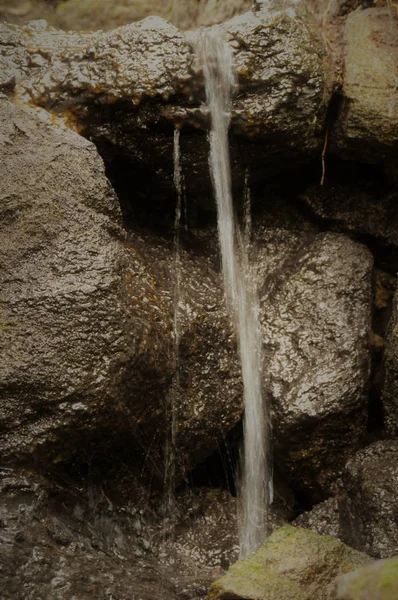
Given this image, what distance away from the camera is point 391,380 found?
381 cm

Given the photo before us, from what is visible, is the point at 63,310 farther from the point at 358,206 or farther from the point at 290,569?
the point at 358,206

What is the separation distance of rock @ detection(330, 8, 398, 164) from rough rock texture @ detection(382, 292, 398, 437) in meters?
1.19

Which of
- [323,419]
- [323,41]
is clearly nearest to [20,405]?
[323,419]

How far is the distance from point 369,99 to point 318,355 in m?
1.81

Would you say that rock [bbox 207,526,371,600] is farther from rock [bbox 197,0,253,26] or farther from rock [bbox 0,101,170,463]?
rock [bbox 197,0,253,26]

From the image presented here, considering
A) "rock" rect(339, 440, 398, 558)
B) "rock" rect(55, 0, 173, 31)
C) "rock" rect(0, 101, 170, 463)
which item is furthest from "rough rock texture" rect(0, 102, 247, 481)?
"rock" rect(55, 0, 173, 31)

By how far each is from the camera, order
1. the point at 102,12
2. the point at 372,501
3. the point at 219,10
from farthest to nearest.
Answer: the point at 102,12 → the point at 219,10 → the point at 372,501

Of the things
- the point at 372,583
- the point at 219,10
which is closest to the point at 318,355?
the point at 372,583

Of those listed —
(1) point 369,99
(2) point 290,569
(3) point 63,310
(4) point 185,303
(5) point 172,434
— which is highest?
(1) point 369,99

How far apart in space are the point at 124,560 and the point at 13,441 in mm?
984

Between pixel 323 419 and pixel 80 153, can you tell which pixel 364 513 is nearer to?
pixel 323 419

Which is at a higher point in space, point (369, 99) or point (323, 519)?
point (369, 99)

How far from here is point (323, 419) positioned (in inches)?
151

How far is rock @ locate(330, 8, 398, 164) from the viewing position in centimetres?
409
